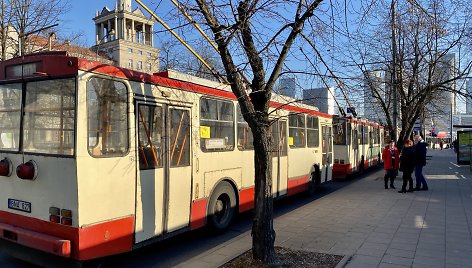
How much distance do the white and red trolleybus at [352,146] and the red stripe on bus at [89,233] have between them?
1130cm

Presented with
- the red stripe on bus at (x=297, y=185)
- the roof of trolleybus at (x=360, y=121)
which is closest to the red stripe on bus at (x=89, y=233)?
the red stripe on bus at (x=297, y=185)

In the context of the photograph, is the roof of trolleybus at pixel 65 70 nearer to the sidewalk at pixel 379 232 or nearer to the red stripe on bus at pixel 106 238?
the red stripe on bus at pixel 106 238

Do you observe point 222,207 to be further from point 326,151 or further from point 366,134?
point 366,134

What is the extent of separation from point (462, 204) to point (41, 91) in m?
10.1

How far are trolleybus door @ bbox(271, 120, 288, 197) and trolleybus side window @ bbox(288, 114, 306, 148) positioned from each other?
365mm

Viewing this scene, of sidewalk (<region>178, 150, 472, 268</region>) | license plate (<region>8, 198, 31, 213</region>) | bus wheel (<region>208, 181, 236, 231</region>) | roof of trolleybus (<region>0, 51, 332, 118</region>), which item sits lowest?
sidewalk (<region>178, 150, 472, 268</region>)

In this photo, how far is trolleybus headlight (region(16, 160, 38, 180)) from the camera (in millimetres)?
5297

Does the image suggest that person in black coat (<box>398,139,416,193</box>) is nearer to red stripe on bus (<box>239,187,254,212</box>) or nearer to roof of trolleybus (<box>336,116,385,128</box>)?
roof of trolleybus (<box>336,116,385,128</box>)

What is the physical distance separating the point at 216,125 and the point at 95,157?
9.72 feet

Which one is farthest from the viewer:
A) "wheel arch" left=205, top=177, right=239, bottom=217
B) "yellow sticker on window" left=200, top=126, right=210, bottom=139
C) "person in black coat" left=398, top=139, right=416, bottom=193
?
"person in black coat" left=398, top=139, right=416, bottom=193

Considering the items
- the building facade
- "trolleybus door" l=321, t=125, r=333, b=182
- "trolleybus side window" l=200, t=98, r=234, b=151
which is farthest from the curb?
"trolleybus door" l=321, t=125, r=333, b=182

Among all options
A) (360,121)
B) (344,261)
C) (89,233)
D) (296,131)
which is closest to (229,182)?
(344,261)

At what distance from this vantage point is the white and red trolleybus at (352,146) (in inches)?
691

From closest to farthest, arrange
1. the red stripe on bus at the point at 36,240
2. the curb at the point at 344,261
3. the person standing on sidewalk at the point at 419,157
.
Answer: the red stripe on bus at the point at 36,240 < the curb at the point at 344,261 < the person standing on sidewalk at the point at 419,157
